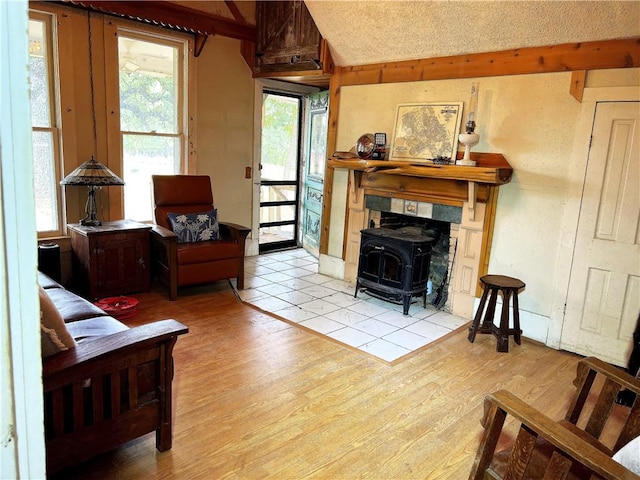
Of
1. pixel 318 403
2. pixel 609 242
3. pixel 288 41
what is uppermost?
pixel 288 41

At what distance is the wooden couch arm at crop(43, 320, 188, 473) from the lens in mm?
1688

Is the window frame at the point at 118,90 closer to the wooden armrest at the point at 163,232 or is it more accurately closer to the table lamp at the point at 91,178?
the table lamp at the point at 91,178

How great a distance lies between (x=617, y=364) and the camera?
327cm

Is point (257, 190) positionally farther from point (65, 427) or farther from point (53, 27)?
point (65, 427)

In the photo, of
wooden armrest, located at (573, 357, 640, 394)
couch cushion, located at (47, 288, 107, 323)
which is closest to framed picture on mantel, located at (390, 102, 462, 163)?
wooden armrest, located at (573, 357, 640, 394)

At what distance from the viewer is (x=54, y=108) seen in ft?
13.4

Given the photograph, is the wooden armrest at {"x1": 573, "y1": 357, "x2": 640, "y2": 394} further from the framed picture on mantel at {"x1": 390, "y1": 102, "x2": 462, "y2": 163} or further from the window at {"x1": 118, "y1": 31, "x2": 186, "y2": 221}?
the window at {"x1": 118, "y1": 31, "x2": 186, "y2": 221}

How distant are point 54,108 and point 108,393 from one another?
3194 millimetres

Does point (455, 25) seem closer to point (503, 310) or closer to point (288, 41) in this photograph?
point (288, 41)

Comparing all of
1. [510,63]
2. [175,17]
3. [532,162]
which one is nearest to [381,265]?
[532,162]

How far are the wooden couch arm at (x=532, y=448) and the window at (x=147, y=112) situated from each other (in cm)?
408

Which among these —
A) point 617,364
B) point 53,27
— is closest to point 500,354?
point 617,364

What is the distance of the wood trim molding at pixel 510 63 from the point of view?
3109 millimetres

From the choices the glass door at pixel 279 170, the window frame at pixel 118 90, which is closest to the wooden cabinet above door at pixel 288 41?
the glass door at pixel 279 170
